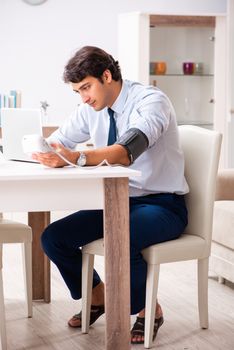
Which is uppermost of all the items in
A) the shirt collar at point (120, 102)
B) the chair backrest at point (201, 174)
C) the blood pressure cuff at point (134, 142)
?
the shirt collar at point (120, 102)

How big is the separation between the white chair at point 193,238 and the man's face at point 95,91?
0.41 metres

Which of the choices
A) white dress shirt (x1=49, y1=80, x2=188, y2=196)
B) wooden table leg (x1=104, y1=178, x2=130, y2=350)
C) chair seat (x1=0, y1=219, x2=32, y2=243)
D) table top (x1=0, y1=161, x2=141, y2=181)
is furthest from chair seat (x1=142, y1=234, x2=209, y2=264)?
chair seat (x1=0, y1=219, x2=32, y2=243)

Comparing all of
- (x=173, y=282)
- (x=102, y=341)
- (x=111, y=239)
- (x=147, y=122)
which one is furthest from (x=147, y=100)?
(x=173, y=282)

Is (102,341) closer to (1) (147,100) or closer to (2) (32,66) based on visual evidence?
(1) (147,100)

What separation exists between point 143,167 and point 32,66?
3761mm

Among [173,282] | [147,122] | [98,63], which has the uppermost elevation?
[98,63]

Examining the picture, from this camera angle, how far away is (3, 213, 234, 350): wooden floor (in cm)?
303

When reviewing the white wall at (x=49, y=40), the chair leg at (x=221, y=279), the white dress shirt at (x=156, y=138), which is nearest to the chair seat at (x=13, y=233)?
the white dress shirt at (x=156, y=138)

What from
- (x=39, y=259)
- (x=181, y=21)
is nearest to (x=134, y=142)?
(x=39, y=259)

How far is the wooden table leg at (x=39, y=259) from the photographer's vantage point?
142 inches

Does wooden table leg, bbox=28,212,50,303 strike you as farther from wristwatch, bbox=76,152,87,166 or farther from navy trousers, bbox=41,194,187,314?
wristwatch, bbox=76,152,87,166

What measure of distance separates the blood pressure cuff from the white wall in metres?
3.86

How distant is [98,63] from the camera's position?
9.84 ft

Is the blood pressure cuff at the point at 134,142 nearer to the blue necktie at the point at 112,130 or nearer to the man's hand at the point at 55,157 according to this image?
the man's hand at the point at 55,157
